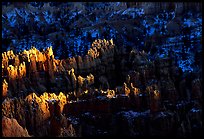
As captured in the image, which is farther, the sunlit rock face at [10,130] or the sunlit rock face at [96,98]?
the sunlit rock face at [96,98]

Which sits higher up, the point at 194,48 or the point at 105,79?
the point at 194,48

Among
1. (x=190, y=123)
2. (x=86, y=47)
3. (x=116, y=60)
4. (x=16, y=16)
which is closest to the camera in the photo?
(x=190, y=123)

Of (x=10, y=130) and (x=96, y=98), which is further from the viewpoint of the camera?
(x=96, y=98)

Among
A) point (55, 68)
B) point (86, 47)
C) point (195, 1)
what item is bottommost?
point (55, 68)

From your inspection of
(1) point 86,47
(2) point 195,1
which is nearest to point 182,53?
(1) point 86,47

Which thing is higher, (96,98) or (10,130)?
(96,98)

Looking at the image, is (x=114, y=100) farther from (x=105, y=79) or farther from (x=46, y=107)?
(x=105, y=79)

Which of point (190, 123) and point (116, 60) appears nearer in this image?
point (190, 123)

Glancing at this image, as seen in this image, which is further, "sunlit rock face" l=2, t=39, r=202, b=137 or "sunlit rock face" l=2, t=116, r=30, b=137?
"sunlit rock face" l=2, t=39, r=202, b=137
